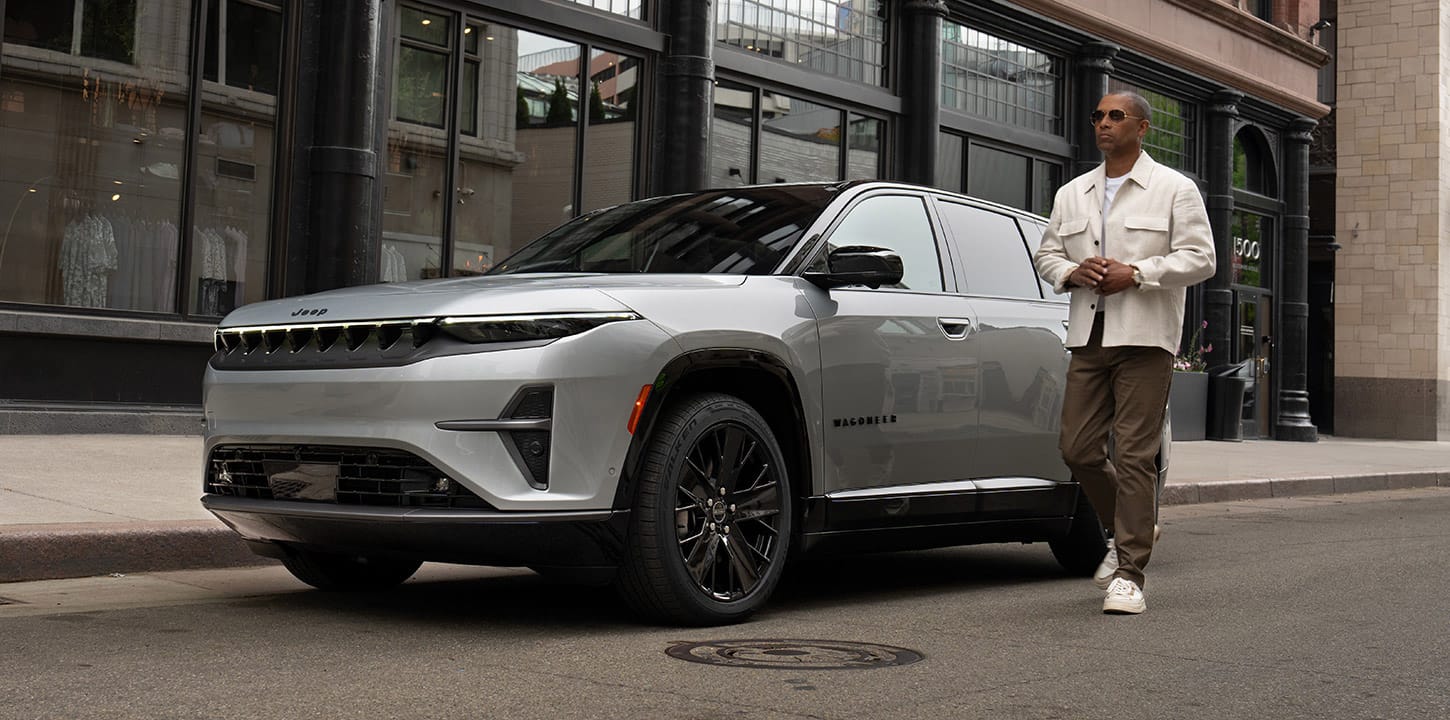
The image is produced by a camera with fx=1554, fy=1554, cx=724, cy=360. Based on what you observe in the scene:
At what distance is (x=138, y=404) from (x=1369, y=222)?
2528cm

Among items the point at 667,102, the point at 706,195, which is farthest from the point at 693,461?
the point at 667,102

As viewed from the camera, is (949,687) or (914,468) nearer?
(949,687)

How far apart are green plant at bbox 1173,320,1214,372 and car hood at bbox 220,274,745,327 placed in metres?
17.5

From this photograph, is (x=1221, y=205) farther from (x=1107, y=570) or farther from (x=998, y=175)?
(x=1107, y=570)

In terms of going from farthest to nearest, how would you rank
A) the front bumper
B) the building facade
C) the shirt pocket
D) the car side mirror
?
the building facade → the shirt pocket → the car side mirror → the front bumper

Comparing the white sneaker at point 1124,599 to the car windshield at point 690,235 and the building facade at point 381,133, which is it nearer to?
the car windshield at point 690,235

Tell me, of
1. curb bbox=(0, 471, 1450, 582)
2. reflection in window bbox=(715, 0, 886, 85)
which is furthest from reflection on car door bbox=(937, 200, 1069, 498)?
reflection in window bbox=(715, 0, 886, 85)

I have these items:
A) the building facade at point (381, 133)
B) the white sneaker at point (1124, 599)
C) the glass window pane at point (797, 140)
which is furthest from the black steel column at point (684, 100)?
the white sneaker at point (1124, 599)

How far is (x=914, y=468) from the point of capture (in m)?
6.07

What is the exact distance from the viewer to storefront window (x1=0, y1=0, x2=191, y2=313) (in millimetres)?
10992

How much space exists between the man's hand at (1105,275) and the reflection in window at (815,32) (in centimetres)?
990

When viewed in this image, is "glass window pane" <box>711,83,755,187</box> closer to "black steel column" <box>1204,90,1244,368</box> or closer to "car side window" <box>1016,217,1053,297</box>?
"car side window" <box>1016,217,1053,297</box>

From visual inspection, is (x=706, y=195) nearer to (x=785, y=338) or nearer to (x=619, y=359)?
(x=785, y=338)

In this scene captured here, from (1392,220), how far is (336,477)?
1133 inches
